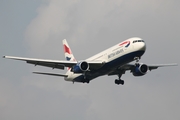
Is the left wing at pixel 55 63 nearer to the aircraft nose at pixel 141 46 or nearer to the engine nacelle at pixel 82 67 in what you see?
the engine nacelle at pixel 82 67

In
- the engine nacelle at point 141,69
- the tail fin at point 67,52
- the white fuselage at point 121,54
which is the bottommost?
the engine nacelle at point 141,69

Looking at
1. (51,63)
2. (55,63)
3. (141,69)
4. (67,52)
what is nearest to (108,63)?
(141,69)

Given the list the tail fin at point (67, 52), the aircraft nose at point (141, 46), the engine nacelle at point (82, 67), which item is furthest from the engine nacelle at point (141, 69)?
the tail fin at point (67, 52)

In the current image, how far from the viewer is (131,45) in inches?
2990

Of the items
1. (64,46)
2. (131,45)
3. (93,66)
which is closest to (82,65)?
(93,66)

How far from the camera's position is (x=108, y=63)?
7725cm

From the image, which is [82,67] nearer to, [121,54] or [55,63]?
[55,63]

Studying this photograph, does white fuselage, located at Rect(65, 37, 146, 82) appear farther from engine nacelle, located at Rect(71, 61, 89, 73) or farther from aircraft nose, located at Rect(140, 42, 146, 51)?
engine nacelle, located at Rect(71, 61, 89, 73)

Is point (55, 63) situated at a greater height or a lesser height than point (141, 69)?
greater

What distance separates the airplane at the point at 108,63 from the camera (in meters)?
75.8

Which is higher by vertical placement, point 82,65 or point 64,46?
point 64,46

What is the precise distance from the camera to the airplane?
75.8m

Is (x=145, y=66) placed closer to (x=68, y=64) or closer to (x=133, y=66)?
(x=133, y=66)

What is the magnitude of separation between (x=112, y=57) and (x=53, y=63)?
28.9 feet
